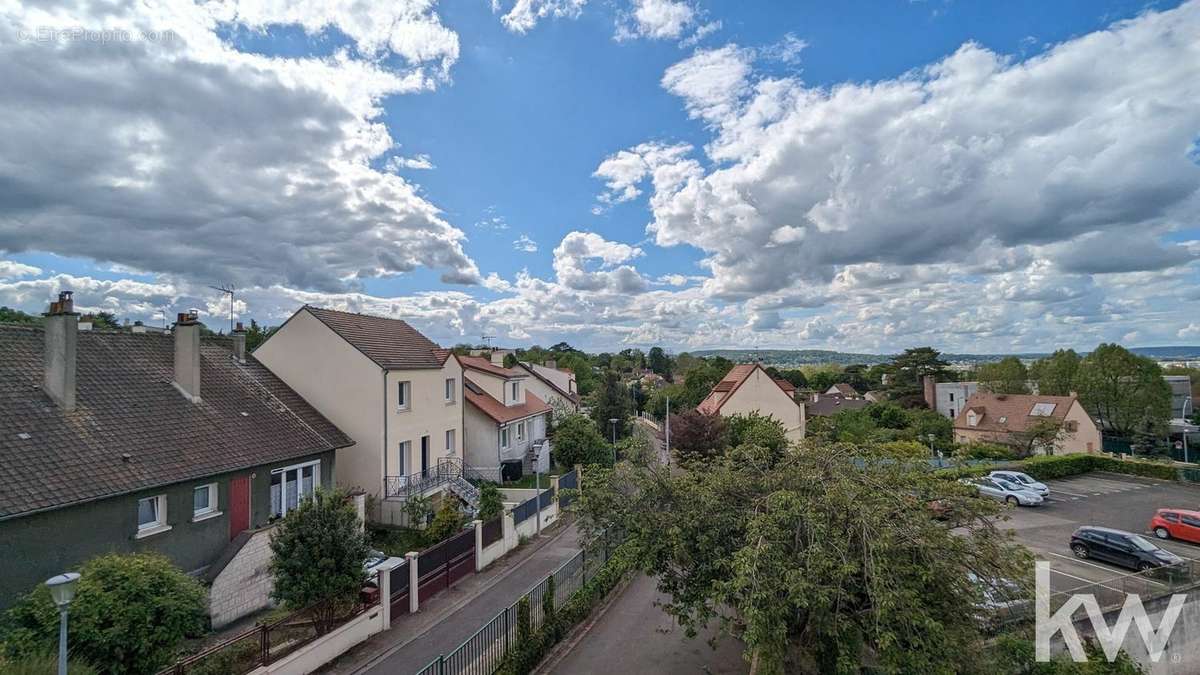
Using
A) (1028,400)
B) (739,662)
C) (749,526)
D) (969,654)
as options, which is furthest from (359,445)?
(1028,400)

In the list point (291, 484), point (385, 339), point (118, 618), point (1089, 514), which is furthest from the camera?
point (1089, 514)

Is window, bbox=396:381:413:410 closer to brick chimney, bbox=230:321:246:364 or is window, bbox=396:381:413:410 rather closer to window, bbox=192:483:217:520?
brick chimney, bbox=230:321:246:364

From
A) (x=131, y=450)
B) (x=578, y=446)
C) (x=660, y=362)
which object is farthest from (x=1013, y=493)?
(x=660, y=362)

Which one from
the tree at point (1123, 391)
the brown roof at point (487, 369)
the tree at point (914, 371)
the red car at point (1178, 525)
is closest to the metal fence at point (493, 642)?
the brown roof at point (487, 369)

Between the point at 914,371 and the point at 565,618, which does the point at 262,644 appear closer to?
the point at 565,618

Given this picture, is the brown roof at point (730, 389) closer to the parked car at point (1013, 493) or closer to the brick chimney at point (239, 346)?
the parked car at point (1013, 493)

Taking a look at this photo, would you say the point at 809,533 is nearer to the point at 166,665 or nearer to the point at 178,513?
the point at 166,665

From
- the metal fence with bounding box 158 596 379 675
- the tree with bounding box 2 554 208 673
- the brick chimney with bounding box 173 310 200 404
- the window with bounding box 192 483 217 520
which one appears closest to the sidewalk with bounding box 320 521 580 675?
the metal fence with bounding box 158 596 379 675
